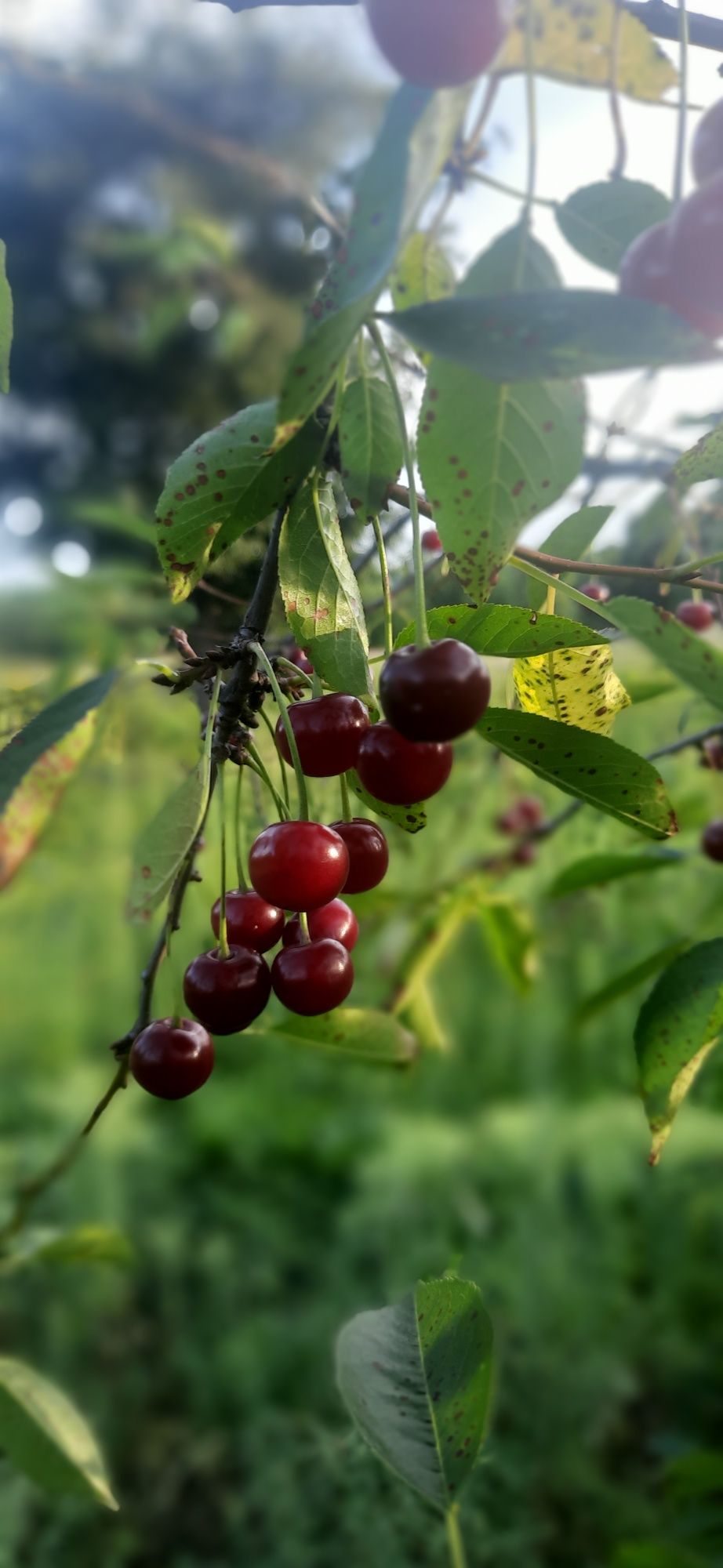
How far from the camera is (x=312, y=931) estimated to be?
467 mm

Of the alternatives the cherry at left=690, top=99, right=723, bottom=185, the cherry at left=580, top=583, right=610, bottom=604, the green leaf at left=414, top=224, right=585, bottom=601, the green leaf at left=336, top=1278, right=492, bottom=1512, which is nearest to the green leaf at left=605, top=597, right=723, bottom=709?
the green leaf at left=414, top=224, right=585, bottom=601

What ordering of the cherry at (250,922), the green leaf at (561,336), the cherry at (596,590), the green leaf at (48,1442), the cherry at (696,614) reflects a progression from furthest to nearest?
the cherry at (696,614)
the cherry at (596,590)
the green leaf at (48,1442)
the cherry at (250,922)
the green leaf at (561,336)

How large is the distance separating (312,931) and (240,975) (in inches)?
2.0

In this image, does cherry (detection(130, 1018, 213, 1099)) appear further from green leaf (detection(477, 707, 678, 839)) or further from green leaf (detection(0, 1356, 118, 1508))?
green leaf (detection(0, 1356, 118, 1508))

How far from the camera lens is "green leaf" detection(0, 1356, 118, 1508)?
0.59 metres

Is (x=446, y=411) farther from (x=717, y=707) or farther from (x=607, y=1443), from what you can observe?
(x=607, y=1443)

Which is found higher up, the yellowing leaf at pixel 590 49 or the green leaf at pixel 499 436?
the yellowing leaf at pixel 590 49

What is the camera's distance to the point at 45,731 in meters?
0.39

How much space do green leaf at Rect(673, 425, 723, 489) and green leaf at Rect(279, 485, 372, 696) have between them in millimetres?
166

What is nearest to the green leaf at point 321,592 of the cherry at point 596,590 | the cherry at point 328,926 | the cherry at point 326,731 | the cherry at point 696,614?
the cherry at point 326,731

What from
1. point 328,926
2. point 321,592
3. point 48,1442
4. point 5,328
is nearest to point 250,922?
point 328,926

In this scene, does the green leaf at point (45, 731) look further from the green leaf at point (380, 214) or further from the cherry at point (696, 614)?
the cherry at point (696, 614)

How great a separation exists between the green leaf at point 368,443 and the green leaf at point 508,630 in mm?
51

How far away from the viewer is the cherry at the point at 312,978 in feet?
1.38
